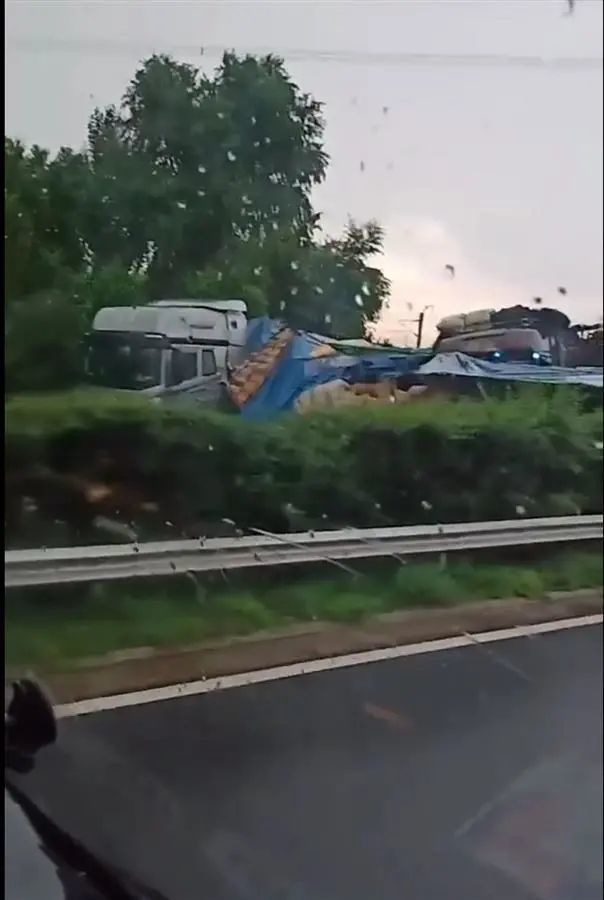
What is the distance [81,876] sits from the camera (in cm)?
102

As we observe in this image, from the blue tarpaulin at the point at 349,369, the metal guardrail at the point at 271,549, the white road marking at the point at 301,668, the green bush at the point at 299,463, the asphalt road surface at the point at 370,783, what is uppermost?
the blue tarpaulin at the point at 349,369

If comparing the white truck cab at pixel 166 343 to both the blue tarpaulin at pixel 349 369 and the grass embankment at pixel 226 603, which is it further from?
the grass embankment at pixel 226 603

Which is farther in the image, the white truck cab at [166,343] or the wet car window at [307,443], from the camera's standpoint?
the white truck cab at [166,343]

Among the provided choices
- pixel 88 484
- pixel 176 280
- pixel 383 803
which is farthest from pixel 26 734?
pixel 176 280

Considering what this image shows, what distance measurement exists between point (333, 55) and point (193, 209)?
0.69 feet

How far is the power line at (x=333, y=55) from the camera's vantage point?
88 cm

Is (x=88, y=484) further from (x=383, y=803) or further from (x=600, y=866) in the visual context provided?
(x=600, y=866)

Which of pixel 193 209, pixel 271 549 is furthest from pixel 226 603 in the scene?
pixel 193 209

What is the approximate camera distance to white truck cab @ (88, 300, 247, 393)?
40.3 inches

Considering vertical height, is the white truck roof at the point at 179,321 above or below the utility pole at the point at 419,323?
above

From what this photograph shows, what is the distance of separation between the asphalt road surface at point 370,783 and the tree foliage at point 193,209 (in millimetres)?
349

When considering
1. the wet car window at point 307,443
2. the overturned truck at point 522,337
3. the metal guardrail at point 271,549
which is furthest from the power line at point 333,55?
the metal guardrail at point 271,549

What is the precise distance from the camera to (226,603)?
1.02m

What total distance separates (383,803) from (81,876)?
31cm
